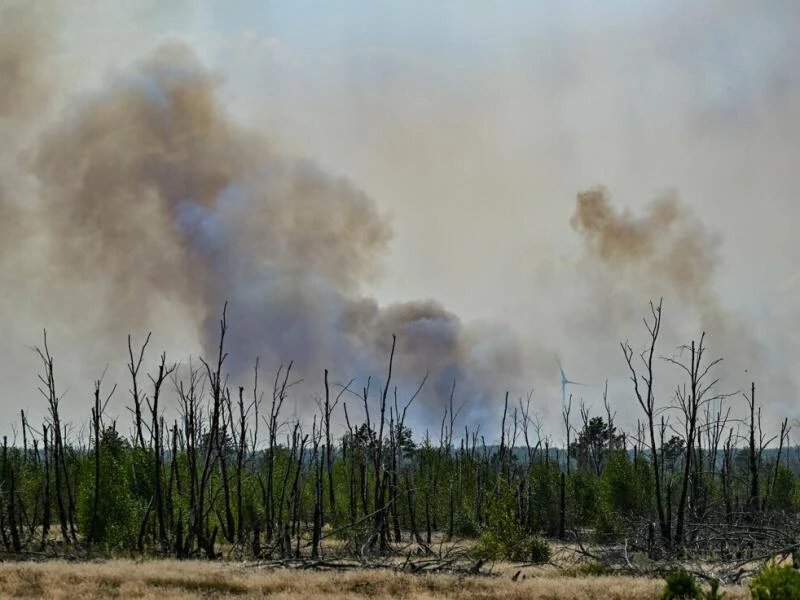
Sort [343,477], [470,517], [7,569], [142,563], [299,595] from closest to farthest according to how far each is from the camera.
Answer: [299,595] < [7,569] < [142,563] < [470,517] < [343,477]

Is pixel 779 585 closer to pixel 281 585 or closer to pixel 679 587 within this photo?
pixel 679 587

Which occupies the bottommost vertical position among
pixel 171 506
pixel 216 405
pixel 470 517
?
pixel 470 517

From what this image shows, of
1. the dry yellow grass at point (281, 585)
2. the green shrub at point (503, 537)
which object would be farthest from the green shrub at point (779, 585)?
the green shrub at point (503, 537)

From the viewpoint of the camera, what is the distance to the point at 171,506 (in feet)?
95.5

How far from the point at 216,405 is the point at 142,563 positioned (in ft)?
27.7

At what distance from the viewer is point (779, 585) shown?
10.5 meters

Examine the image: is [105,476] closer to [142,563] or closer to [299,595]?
[142,563]

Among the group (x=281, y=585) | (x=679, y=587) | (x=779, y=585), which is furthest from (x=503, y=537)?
(x=779, y=585)

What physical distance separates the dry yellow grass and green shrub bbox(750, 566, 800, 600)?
755cm

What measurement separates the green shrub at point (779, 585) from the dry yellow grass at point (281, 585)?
755 centimetres

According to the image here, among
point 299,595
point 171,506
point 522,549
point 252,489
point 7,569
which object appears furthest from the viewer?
point 252,489

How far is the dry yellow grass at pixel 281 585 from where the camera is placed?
57.1 feet

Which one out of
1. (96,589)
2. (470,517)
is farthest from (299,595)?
(470,517)

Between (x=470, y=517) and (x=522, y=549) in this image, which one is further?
(x=470, y=517)
